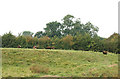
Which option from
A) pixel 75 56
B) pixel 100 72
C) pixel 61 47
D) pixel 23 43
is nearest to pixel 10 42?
pixel 23 43

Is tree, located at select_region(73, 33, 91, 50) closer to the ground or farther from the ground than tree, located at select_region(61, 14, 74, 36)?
closer to the ground

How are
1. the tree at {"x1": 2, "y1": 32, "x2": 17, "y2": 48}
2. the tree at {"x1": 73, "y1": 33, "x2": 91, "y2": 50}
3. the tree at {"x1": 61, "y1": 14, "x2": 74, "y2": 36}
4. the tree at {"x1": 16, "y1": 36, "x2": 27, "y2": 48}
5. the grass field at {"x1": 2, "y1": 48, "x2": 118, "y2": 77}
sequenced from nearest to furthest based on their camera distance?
the grass field at {"x1": 2, "y1": 48, "x2": 118, "y2": 77}
the tree at {"x1": 2, "y1": 32, "x2": 17, "y2": 48}
the tree at {"x1": 16, "y1": 36, "x2": 27, "y2": 48}
the tree at {"x1": 73, "y1": 33, "x2": 91, "y2": 50}
the tree at {"x1": 61, "y1": 14, "x2": 74, "y2": 36}

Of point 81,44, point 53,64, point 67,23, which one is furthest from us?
point 67,23

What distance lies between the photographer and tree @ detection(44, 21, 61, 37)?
102m

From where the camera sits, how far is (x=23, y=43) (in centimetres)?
6694

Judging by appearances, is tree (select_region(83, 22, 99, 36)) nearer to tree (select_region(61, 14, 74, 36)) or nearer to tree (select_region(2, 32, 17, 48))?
tree (select_region(61, 14, 74, 36))

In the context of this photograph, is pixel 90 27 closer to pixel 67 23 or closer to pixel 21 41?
pixel 67 23

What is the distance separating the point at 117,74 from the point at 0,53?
24963 millimetres

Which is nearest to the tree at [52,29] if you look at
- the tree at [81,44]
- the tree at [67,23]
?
the tree at [67,23]

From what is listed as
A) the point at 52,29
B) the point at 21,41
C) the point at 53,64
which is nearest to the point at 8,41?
the point at 21,41

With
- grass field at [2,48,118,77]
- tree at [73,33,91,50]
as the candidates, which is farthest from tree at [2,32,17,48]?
grass field at [2,48,118,77]

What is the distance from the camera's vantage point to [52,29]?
340 feet

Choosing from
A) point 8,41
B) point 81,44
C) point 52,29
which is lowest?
point 81,44

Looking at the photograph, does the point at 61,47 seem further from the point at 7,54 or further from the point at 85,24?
the point at 85,24
